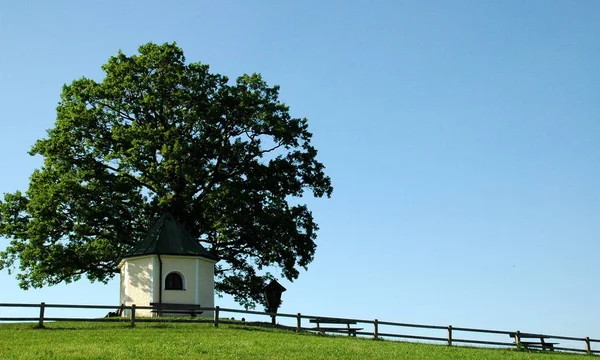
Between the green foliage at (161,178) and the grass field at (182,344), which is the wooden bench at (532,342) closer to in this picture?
the grass field at (182,344)

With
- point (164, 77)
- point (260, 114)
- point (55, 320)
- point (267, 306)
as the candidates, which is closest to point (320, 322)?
point (267, 306)

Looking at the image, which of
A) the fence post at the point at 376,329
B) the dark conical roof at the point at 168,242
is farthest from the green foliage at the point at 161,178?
the fence post at the point at 376,329

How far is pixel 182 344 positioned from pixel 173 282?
45.0ft

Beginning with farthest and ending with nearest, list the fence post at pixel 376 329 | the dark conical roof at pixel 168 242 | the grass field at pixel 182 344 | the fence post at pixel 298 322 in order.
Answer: the dark conical roof at pixel 168 242 < the fence post at pixel 298 322 < the fence post at pixel 376 329 < the grass field at pixel 182 344

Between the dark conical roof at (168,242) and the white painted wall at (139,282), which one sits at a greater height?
the dark conical roof at (168,242)

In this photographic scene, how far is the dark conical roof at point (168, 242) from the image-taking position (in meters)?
38.2

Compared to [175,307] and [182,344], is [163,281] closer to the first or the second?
[175,307]

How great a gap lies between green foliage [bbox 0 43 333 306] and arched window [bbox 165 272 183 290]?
4004 millimetres

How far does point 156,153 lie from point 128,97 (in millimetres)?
3824

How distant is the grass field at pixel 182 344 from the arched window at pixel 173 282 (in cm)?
611

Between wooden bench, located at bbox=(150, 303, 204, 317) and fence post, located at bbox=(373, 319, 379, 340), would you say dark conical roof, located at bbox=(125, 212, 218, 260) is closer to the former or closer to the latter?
wooden bench, located at bbox=(150, 303, 204, 317)

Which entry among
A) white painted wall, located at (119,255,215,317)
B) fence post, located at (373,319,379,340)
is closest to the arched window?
white painted wall, located at (119,255,215,317)

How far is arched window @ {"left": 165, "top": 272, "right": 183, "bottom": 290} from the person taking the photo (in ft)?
125

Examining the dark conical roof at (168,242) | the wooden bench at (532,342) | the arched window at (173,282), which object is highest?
the dark conical roof at (168,242)
